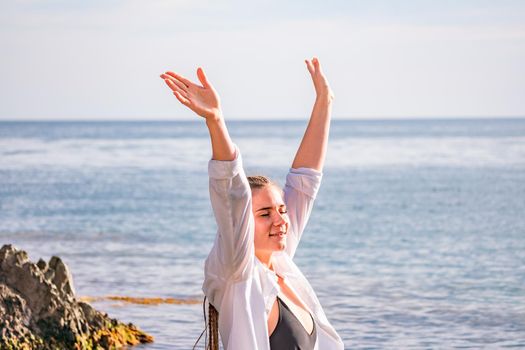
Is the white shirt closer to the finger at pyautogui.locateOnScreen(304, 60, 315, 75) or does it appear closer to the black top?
the black top

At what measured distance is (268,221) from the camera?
4.61 meters

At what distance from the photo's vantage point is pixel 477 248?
26.4m

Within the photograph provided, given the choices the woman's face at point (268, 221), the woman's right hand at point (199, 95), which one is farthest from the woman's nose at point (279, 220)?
the woman's right hand at point (199, 95)

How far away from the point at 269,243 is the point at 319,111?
88 centimetres

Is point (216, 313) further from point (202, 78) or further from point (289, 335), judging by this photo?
point (202, 78)

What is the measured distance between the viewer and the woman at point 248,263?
4309 millimetres

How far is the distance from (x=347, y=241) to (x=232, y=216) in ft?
78.3

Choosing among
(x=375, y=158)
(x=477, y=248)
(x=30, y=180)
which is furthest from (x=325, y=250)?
(x=375, y=158)

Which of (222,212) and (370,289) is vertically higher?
(222,212)

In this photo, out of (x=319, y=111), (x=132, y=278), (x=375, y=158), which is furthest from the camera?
(x=375, y=158)

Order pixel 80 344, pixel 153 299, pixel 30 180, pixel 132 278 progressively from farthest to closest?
pixel 30 180 < pixel 132 278 < pixel 153 299 < pixel 80 344

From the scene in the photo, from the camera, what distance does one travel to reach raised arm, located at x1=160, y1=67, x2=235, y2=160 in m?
4.26

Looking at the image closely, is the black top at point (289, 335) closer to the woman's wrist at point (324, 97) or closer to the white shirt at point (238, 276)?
the white shirt at point (238, 276)

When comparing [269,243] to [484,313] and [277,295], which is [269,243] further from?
[484,313]
